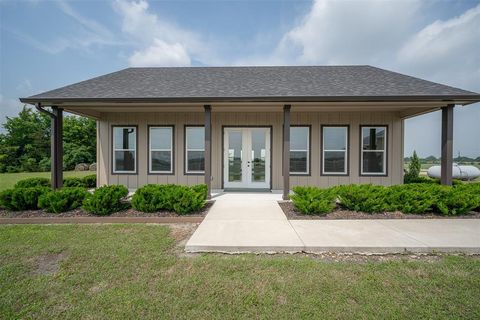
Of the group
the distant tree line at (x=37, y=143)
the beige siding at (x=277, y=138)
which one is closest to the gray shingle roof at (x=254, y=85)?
the beige siding at (x=277, y=138)

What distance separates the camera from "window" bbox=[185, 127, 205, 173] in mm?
8828

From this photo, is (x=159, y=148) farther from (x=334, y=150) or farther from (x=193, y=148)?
(x=334, y=150)

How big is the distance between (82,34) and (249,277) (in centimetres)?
1270

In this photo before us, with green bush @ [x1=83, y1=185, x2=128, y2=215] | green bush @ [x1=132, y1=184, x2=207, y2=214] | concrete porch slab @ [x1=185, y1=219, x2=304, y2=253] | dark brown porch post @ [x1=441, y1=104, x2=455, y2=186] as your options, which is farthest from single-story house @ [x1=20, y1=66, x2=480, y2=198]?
concrete porch slab @ [x1=185, y1=219, x2=304, y2=253]

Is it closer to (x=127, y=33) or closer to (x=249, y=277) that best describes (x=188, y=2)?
(x=127, y=33)

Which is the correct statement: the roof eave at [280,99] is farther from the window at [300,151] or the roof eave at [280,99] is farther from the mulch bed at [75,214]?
the mulch bed at [75,214]

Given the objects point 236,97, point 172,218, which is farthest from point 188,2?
point 172,218

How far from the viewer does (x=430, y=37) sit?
12047 millimetres

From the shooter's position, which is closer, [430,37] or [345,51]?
[430,37]

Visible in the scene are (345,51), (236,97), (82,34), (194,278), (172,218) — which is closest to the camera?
(194,278)

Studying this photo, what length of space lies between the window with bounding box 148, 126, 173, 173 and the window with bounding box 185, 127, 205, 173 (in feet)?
2.32

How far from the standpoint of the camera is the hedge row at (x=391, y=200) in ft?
17.2

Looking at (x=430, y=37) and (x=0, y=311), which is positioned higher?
(x=430, y=37)

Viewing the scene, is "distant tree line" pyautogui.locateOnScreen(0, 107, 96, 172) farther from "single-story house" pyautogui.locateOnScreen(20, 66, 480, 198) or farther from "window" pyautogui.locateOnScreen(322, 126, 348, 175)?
"window" pyautogui.locateOnScreen(322, 126, 348, 175)
